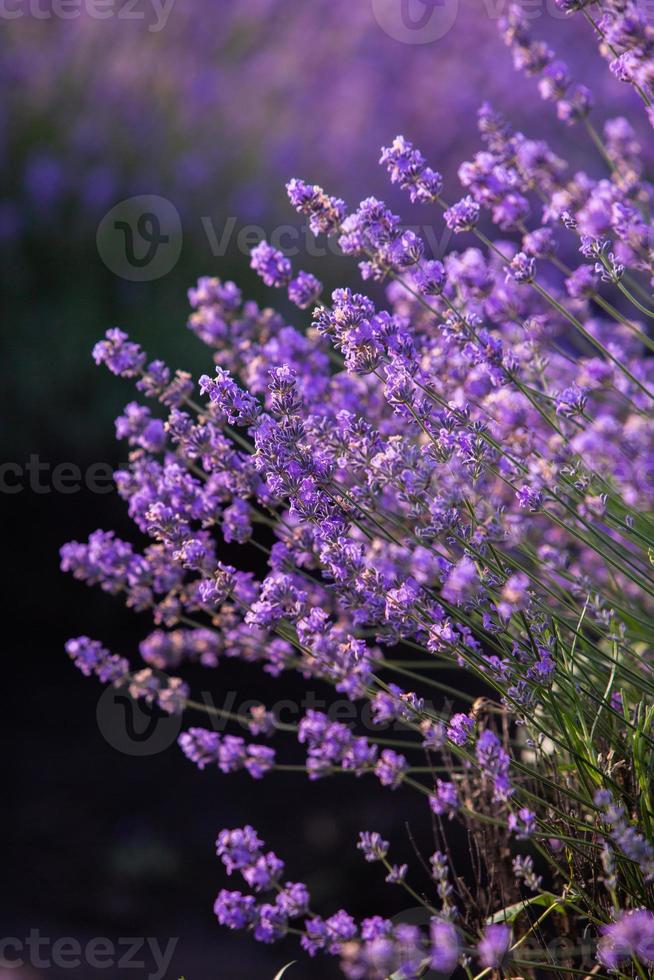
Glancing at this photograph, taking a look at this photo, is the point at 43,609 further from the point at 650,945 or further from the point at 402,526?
the point at 650,945

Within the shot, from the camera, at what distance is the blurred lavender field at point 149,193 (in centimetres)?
222

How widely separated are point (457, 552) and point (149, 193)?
9.46ft

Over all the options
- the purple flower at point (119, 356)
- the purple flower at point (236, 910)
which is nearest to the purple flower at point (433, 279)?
the purple flower at point (119, 356)

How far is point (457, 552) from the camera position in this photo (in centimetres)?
146

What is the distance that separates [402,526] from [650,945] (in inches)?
26.9

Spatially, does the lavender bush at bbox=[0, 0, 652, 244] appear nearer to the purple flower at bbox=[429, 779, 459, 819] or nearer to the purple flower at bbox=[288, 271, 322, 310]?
the purple flower at bbox=[288, 271, 322, 310]

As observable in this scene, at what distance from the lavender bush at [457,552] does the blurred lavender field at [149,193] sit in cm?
65

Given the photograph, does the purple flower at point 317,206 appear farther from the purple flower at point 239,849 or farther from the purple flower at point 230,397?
the purple flower at point 239,849

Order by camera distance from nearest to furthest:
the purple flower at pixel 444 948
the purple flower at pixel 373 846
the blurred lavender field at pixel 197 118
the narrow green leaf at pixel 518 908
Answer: the purple flower at pixel 444 948
the purple flower at pixel 373 846
the narrow green leaf at pixel 518 908
the blurred lavender field at pixel 197 118

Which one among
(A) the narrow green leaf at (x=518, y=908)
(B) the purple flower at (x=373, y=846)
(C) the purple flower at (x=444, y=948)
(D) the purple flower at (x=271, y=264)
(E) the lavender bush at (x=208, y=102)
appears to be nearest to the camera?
(C) the purple flower at (x=444, y=948)

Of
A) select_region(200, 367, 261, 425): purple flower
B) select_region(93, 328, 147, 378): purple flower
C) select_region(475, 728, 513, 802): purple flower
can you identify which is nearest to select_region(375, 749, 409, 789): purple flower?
select_region(475, 728, 513, 802): purple flower

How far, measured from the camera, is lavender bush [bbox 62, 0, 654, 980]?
1218mm

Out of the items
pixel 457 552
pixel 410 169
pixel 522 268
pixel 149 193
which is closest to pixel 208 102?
pixel 149 193

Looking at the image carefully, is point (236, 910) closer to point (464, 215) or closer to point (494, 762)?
point (494, 762)
